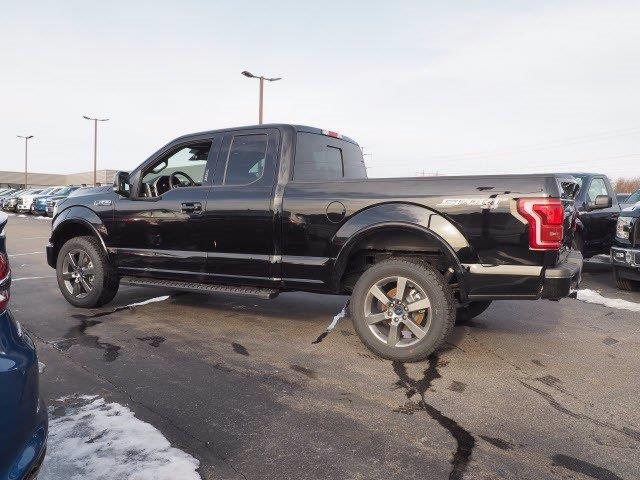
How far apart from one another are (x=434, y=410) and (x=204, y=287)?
2650mm

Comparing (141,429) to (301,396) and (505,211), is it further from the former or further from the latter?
(505,211)

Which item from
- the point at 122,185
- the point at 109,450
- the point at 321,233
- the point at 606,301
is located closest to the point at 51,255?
the point at 122,185

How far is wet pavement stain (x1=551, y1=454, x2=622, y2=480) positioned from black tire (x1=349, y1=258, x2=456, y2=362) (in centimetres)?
139

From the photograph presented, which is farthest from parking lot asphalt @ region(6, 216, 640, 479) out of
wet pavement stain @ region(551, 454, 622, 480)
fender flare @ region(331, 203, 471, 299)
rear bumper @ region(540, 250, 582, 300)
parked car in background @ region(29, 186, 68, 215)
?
parked car in background @ region(29, 186, 68, 215)

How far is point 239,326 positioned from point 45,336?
69.6 inches

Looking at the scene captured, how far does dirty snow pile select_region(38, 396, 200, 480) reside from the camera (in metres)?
2.39

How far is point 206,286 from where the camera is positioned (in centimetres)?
499

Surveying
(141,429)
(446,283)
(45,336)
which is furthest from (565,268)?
(45,336)

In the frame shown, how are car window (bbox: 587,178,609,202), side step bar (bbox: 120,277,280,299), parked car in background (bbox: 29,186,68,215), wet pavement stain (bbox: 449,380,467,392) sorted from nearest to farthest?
wet pavement stain (bbox: 449,380,467,392) < side step bar (bbox: 120,277,280,299) < car window (bbox: 587,178,609,202) < parked car in background (bbox: 29,186,68,215)

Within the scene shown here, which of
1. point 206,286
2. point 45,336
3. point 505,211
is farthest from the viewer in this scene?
point 206,286

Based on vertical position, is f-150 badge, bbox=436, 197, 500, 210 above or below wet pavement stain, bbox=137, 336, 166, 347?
above

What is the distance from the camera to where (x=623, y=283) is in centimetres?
718

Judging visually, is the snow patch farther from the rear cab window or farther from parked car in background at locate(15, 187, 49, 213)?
parked car in background at locate(15, 187, 49, 213)

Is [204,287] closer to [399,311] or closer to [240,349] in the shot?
[240,349]
